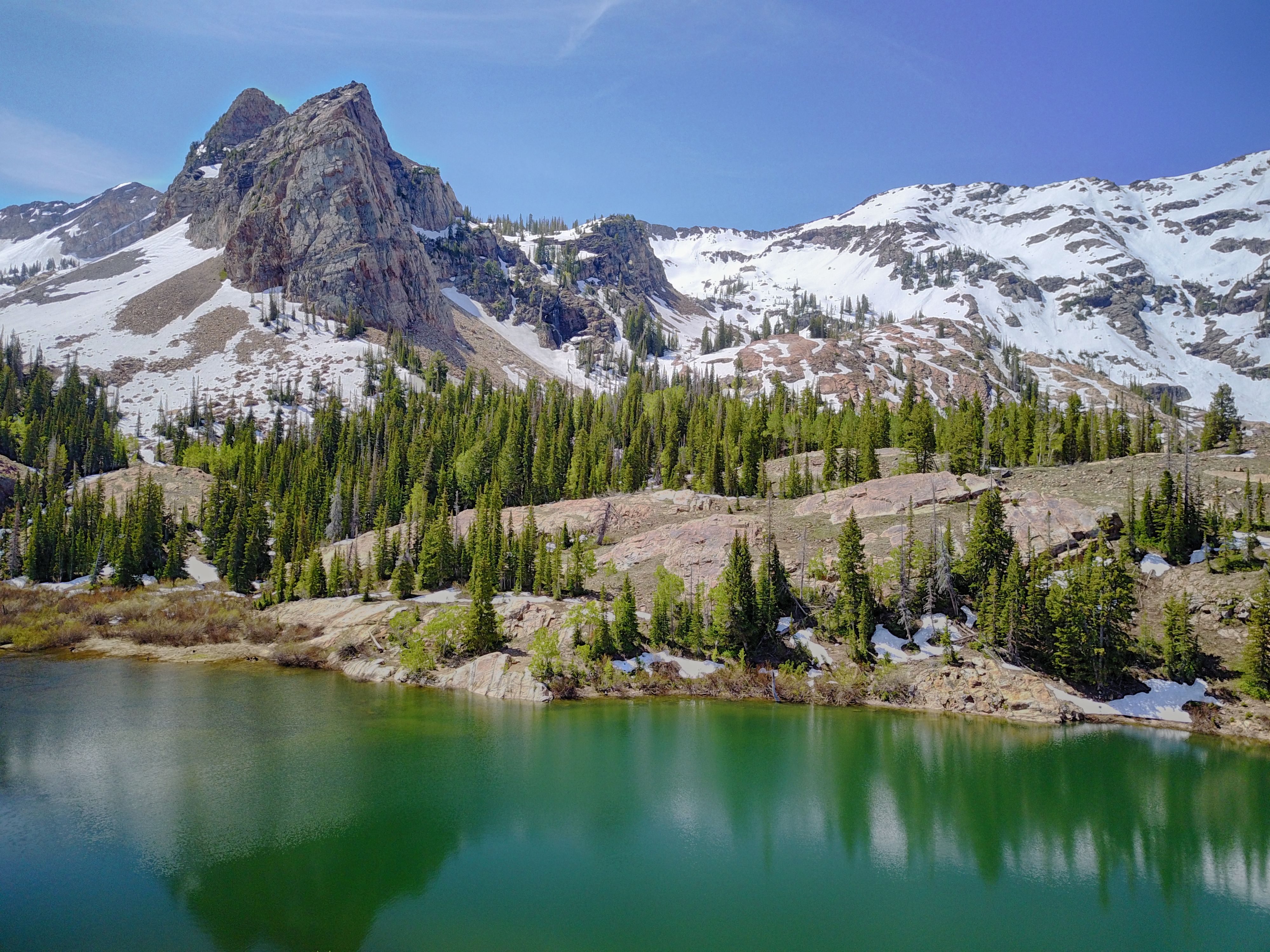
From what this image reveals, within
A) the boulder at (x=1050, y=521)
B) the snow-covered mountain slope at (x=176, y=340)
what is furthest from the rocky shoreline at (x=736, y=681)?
the snow-covered mountain slope at (x=176, y=340)

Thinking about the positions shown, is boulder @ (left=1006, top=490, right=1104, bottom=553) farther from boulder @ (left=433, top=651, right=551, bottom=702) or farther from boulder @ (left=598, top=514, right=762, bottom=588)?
boulder @ (left=433, top=651, right=551, bottom=702)

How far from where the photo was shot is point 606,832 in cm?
2966

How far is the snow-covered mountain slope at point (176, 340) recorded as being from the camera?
14512cm

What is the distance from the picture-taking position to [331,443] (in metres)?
117

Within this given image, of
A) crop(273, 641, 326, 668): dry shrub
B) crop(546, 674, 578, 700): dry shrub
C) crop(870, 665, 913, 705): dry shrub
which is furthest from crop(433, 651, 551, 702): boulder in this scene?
crop(870, 665, 913, 705): dry shrub

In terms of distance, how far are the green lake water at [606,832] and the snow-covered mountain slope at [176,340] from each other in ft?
361

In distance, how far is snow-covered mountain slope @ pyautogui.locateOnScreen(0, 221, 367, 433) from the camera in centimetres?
14512

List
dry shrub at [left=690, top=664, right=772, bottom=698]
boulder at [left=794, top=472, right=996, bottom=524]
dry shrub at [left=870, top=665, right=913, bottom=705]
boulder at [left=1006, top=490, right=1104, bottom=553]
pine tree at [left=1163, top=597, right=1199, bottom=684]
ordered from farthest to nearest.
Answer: boulder at [left=794, top=472, right=996, bottom=524]
boulder at [left=1006, top=490, right=1104, bottom=553]
dry shrub at [left=690, top=664, right=772, bottom=698]
dry shrub at [left=870, top=665, right=913, bottom=705]
pine tree at [left=1163, top=597, right=1199, bottom=684]

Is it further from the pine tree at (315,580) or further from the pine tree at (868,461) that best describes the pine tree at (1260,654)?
the pine tree at (315,580)

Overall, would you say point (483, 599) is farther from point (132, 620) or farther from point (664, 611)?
point (132, 620)

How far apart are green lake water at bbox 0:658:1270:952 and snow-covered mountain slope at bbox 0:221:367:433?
4332 inches

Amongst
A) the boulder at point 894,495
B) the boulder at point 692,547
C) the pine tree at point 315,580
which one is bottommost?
the pine tree at point 315,580

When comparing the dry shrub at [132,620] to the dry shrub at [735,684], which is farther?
the dry shrub at [132,620]

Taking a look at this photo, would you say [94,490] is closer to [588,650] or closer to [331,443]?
[331,443]
